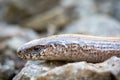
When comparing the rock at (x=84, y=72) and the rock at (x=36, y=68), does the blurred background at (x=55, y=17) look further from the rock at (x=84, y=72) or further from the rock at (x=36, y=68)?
the rock at (x=84, y=72)

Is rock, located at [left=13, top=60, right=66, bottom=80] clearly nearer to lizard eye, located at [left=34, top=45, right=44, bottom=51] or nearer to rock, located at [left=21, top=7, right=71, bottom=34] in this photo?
lizard eye, located at [left=34, top=45, right=44, bottom=51]

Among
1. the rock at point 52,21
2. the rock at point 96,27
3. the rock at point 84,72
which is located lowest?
the rock at point 84,72

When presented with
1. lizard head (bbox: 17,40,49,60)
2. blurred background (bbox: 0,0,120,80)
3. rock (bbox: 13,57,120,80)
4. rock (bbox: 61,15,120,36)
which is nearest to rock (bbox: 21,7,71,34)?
blurred background (bbox: 0,0,120,80)

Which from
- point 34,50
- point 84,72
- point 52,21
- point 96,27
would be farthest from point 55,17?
point 84,72

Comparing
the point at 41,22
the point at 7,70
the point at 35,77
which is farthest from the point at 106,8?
the point at 35,77

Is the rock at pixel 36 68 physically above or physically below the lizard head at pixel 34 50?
below

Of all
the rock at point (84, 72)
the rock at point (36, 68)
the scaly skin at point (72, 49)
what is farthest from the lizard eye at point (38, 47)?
the rock at point (84, 72)
